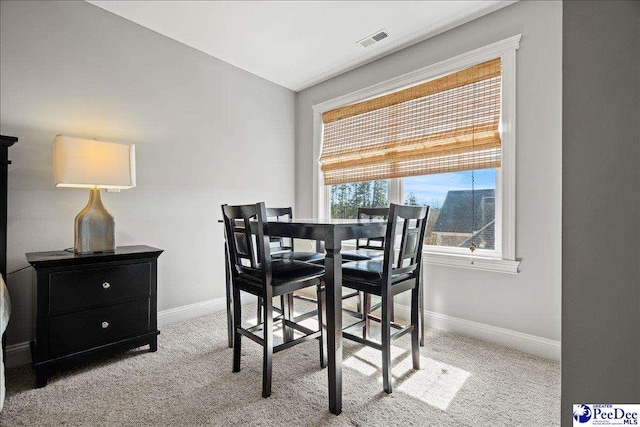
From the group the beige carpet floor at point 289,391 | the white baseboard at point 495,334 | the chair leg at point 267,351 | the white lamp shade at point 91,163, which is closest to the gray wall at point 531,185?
the white baseboard at point 495,334

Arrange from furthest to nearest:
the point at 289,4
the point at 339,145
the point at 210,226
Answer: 1. the point at 339,145
2. the point at 210,226
3. the point at 289,4

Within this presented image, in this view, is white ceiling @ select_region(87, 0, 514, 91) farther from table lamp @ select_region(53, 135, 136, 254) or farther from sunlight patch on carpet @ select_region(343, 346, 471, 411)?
sunlight patch on carpet @ select_region(343, 346, 471, 411)

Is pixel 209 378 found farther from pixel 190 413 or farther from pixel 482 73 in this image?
pixel 482 73

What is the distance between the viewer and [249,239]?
1779 millimetres

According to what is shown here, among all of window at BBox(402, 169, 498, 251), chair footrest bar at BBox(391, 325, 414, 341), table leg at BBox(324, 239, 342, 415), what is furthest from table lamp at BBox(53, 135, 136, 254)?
window at BBox(402, 169, 498, 251)

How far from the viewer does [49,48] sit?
7.13ft

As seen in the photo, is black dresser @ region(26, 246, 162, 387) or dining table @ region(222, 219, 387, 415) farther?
black dresser @ region(26, 246, 162, 387)

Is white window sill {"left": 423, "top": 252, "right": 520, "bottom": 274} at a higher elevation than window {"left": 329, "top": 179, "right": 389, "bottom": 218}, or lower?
lower

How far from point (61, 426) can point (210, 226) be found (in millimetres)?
1861

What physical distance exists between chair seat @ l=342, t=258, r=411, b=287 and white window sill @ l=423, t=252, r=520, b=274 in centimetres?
84

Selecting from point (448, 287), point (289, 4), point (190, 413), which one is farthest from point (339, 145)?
point (190, 413)

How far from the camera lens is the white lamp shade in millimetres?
1891

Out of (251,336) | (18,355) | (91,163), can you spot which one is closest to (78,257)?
(91,163)
